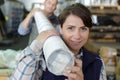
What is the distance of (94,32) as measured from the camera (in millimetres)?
4555

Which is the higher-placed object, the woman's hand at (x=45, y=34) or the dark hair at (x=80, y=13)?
the dark hair at (x=80, y=13)

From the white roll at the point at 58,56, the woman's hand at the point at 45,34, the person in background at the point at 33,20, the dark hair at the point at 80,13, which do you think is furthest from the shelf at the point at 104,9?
the white roll at the point at 58,56

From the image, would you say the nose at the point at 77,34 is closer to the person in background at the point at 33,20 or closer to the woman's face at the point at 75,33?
the woman's face at the point at 75,33

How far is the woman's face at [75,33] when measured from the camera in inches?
45.3

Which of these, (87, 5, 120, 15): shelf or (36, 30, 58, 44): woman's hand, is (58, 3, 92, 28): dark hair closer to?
(36, 30, 58, 44): woman's hand

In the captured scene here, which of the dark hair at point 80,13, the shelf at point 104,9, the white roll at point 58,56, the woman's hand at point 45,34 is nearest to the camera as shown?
the white roll at point 58,56

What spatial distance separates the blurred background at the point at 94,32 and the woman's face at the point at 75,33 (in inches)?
39.4

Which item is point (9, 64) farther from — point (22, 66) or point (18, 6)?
point (18, 6)

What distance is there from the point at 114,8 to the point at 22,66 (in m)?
3.78

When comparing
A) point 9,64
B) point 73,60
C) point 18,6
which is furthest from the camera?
point 18,6

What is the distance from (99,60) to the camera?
1253mm

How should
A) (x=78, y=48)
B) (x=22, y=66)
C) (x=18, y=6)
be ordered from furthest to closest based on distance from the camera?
(x=18, y=6)
(x=78, y=48)
(x=22, y=66)

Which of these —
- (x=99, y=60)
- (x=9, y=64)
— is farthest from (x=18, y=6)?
(x=99, y=60)

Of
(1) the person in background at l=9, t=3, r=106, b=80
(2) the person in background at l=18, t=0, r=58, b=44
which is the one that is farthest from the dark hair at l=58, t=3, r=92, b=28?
(2) the person in background at l=18, t=0, r=58, b=44
